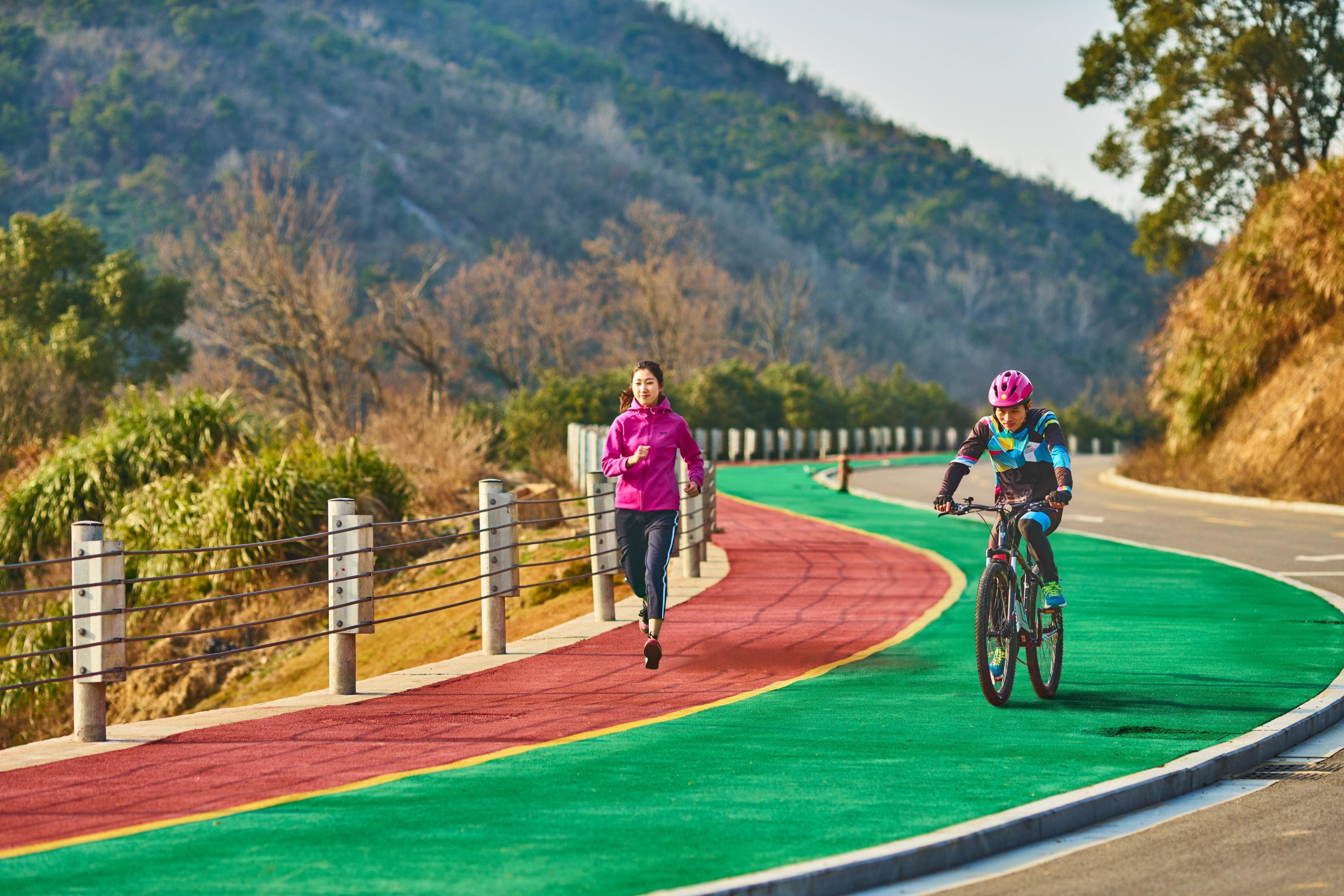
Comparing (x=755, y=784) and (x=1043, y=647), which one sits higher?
(x=1043, y=647)

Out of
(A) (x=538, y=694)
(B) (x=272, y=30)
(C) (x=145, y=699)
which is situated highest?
(B) (x=272, y=30)

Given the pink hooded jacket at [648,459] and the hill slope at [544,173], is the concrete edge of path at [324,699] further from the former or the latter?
the hill slope at [544,173]

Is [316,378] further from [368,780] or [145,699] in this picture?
[368,780]

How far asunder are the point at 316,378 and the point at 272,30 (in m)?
95.4

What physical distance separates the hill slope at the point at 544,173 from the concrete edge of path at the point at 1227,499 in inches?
Result: 2763

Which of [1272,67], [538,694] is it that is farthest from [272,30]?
[538,694]

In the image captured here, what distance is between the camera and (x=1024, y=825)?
6.32 m

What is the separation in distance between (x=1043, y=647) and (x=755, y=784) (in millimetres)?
2893

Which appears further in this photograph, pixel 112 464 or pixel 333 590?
pixel 112 464

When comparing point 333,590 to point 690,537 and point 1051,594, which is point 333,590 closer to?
point 1051,594

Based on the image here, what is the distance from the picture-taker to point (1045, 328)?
127688 mm

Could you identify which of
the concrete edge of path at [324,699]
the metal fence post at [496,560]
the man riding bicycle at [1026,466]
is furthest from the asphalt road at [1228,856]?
the metal fence post at [496,560]

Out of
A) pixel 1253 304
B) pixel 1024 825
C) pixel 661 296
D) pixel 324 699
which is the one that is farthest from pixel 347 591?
pixel 661 296

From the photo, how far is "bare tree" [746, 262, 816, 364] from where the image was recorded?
86.4m
